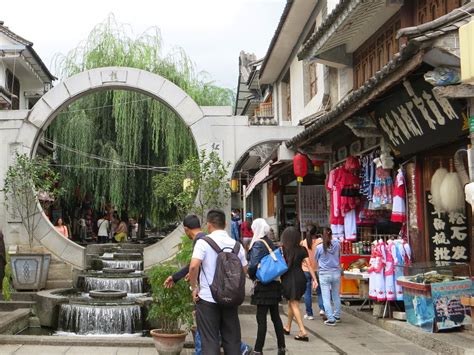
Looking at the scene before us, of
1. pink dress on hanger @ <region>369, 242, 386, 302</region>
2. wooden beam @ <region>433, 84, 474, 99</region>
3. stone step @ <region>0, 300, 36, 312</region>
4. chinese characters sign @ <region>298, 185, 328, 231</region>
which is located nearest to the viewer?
wooden beam @ <region>433, 84, 474, 99</region>

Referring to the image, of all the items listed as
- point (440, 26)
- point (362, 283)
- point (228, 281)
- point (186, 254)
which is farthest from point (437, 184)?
point (228, 281)

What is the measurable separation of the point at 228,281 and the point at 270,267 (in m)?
1.76

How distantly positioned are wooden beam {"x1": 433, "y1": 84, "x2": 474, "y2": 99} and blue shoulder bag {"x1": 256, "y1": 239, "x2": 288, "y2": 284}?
2.88 m

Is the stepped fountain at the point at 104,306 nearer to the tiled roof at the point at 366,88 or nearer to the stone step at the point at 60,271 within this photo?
the stone step at the point at 60,271

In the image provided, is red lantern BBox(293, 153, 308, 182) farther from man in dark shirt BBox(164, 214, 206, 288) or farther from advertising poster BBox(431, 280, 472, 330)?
man in dark shirt BBox(164, 214, 206, 288)

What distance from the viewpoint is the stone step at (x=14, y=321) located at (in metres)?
9.39

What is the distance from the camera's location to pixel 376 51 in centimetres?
1152

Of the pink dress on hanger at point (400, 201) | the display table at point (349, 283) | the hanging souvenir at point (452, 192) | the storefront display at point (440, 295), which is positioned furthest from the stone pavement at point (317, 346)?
the display table at point (349, 283)

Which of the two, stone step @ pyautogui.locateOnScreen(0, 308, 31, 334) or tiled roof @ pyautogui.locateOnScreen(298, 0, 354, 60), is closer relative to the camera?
stone step @ pyautogui.locateOnScreen(0, 308, 31, 334)

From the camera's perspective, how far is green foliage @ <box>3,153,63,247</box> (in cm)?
1346

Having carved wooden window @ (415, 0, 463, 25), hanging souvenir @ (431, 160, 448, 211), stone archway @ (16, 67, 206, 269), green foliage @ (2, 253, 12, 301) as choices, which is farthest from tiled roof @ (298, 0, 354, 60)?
green foliage @ (2, 253, 12, 301)

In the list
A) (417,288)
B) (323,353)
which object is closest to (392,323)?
(417,288)

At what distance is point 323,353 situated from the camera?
745cm

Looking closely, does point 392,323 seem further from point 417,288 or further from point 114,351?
point 114,351
